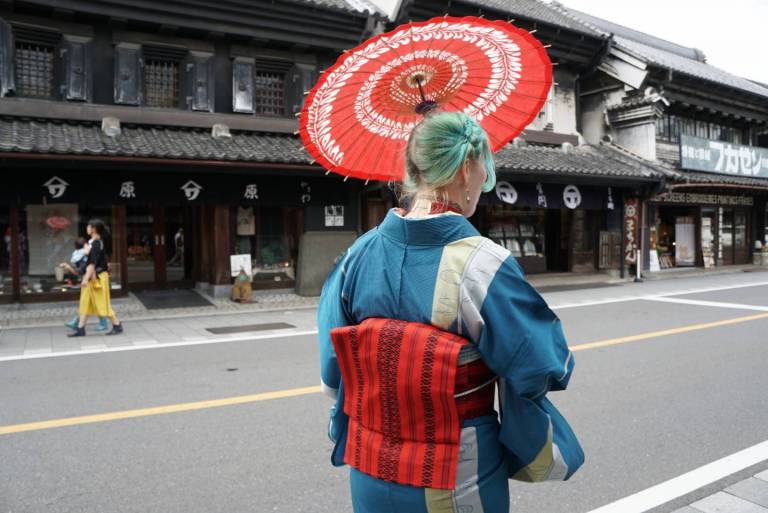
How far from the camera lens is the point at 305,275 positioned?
1463cm

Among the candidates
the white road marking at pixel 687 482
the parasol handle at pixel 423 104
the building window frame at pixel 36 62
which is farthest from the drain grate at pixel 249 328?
the parasol handle at pixel 423 104

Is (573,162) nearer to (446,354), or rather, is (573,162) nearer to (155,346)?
(155,346)

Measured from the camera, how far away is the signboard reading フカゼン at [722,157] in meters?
20.9

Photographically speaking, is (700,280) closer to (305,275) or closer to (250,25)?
(305,275)

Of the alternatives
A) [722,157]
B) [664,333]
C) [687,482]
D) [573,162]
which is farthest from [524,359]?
[722,157]

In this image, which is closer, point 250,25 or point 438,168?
point 438,168

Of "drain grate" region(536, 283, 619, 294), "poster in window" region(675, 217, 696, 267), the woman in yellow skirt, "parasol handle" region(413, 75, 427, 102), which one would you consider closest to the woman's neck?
"parasol handle" region(413, 75, 427, 102)

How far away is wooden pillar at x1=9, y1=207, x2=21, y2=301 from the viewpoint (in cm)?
1226

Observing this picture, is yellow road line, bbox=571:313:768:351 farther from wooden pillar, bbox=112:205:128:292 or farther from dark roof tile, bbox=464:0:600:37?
dark roof tile, bbox=464:0:600:37

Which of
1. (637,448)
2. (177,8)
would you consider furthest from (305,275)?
(637,448)

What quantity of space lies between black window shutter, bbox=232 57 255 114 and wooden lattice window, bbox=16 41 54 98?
4.01 metres

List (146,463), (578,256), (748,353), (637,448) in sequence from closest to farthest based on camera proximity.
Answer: (146,463), (637,448), (748,353), (578,256)

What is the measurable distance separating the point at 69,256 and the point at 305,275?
5512mm

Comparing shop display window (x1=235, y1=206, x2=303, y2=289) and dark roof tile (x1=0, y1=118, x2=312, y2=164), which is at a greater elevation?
dark roof tile (x1=0, y1=118, x2=312, y2=164)
